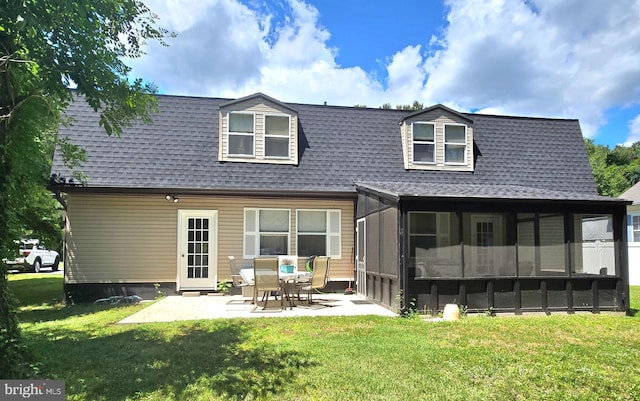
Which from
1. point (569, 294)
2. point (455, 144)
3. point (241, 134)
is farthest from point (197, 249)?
point (569, 294)

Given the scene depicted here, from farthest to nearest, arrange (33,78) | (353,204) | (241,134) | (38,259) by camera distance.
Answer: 1. (38,259)
2. (241,134)
3. (353,204)
4. (33,78)

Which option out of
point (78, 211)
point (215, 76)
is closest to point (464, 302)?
point (78, 211)

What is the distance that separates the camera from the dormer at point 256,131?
11.8m

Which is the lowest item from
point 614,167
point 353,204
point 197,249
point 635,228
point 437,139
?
point 197,249

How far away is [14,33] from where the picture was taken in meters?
4.55

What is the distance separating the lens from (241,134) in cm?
1193

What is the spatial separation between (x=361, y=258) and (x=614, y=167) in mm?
37093

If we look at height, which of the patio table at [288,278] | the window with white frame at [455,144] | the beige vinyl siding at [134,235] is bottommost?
the patio table at [288,278]

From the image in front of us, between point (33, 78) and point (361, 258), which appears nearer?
point (33, 78)

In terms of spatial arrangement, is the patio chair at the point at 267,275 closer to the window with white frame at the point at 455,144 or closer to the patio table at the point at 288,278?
the patio table at the point at 288,278

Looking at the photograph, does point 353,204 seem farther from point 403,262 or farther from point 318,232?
point 403,262

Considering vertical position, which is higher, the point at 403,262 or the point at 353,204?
the point at 353,204

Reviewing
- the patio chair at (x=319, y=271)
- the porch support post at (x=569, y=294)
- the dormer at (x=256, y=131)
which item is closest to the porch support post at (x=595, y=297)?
the porch support post at (x=569, y=294)

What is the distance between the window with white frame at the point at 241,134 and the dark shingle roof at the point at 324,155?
1.51ft
